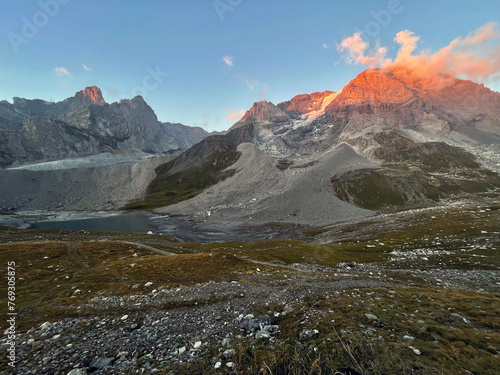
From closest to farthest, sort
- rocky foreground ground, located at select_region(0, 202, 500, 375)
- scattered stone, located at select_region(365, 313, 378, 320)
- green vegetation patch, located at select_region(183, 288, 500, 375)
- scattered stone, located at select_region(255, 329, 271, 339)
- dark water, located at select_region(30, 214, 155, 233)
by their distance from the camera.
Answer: green vegetation patch, located at select_region(183, 288, 500, 375)
rocky foreground ground, located at select_region(0, 202, 500, 375)
scattered stone, located at select_region(255, 329, 271, 339)
scattered stone, located at select_region(365, 313, 378, 320)
dark water, located at select_region(30, 214, 155, 233)

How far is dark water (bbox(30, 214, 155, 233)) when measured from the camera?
14150cm

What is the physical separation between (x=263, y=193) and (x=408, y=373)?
18605 cm

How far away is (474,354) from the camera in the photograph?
33.1ft

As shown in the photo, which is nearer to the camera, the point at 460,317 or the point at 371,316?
the point at 371,316

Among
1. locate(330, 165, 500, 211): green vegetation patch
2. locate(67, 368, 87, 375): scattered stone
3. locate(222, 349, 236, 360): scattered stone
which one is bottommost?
locate(330, 165, 500, 211): green vegetation patch

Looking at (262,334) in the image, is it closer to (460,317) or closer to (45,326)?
(460,317)

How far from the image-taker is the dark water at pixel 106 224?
464 ft

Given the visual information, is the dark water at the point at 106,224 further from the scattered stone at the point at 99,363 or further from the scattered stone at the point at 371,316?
the scattered stone at the point at 371,316

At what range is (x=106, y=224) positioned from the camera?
15475cm

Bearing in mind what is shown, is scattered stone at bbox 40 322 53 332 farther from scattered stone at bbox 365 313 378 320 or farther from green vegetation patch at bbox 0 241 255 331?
scattered stone at bbox 365 313 378 320

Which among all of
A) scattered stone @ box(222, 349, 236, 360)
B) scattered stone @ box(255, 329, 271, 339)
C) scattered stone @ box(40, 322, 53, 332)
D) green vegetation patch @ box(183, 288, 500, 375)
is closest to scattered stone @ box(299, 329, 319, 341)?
green vegetation patch @ box(183, 288, 500, 375)

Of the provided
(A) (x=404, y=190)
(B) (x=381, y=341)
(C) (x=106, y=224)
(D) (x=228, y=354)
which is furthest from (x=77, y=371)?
(A) (x=404, y=190)


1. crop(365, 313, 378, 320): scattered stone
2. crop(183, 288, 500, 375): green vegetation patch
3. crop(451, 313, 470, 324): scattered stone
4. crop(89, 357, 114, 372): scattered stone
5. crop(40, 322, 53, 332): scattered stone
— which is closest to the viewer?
crop(183, 288, 500, 375): green vegetation patch

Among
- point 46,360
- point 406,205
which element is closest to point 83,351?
point 46,360
